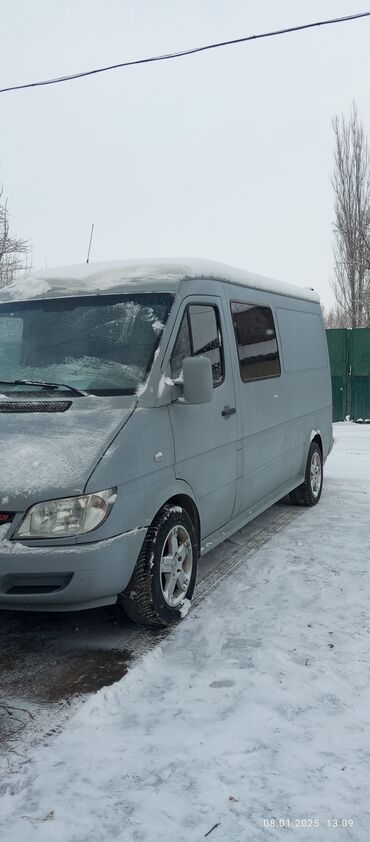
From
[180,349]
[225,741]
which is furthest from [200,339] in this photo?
[225,741]

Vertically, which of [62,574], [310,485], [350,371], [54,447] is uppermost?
[350,371]

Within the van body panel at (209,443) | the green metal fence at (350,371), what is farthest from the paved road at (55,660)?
the green metal fence at (350,371)

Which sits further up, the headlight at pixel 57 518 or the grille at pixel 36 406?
the grille at pixel 36 406

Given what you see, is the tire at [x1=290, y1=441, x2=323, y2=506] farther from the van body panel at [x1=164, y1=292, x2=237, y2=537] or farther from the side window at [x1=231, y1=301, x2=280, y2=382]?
the van body panel at [x1=164, y1=292, x2=237, y2=537]

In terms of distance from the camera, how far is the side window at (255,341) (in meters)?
4.86

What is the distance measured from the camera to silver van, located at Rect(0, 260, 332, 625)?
3.12m

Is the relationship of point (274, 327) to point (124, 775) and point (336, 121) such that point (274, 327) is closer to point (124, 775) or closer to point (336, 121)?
point (124, 775)

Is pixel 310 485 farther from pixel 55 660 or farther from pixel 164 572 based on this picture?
pixel 55 660

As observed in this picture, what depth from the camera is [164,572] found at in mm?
3693

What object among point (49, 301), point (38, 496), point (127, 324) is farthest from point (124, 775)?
point (49, 301)

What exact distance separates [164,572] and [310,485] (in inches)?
137

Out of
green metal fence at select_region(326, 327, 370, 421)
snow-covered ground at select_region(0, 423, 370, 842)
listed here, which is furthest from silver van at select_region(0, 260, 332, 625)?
green metal fence at select_region(326, 327, 370, 421)

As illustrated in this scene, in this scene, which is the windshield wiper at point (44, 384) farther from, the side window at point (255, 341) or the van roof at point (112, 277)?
the side window at point (255, 341)

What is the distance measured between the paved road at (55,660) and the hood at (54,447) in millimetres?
902
